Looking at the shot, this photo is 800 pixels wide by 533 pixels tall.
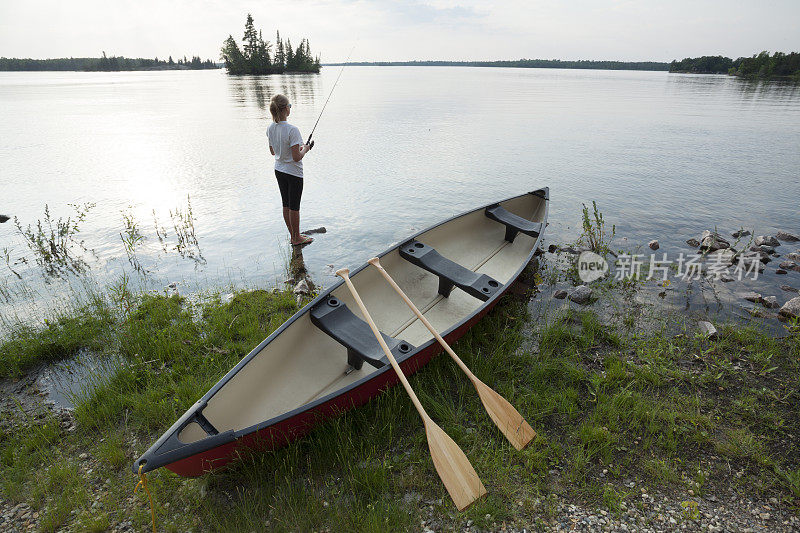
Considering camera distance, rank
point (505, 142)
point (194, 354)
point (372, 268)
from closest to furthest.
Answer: point (194, 354)
point (372, 268)
point (505, 142)

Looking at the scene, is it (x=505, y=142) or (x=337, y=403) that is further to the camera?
(x=505, y=142)

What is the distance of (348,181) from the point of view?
13102mm

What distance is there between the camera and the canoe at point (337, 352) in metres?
3.14

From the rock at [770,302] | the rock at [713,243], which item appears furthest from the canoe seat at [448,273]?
the rock at [713,243]

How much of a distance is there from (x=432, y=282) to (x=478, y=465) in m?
2.94

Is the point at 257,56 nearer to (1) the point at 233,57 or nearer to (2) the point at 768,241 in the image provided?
(1) the point at 233,57

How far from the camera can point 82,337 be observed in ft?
17.3

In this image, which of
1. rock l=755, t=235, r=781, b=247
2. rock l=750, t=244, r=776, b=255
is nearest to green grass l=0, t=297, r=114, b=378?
rock l=750, t=244, r=776, b=255

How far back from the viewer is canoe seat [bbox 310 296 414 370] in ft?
13.5

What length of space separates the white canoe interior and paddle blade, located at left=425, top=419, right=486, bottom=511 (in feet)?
2.85

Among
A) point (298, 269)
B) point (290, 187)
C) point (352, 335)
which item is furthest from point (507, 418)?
point (290, 187)

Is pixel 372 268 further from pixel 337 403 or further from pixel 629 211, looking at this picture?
pixel 629 211

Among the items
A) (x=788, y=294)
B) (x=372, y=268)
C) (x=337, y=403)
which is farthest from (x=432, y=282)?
(x=788, y=294)

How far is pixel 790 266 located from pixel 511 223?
5.14m
